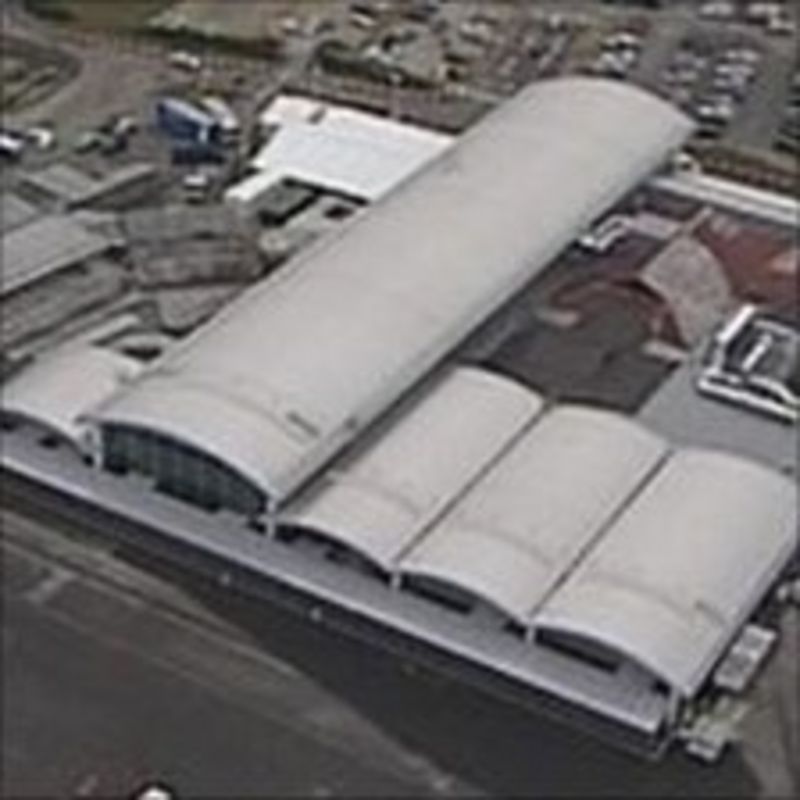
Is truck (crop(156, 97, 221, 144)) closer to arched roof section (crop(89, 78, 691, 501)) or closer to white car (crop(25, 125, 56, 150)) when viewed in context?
white car (crop(25, 125, 56, 150))

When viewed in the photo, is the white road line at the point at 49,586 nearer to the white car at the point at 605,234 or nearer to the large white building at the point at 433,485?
the large white building at the point at 433,485

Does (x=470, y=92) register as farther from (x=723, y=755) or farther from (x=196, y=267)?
(x=723, y=755)

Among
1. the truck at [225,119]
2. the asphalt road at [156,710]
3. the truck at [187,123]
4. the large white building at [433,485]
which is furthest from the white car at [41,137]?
the asphalt road at [156,710]

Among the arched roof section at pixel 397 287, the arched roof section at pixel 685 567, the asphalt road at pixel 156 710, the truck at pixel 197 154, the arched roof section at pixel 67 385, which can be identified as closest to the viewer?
the asphalt road at pixel 156 710

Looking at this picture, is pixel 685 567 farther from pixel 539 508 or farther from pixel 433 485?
pixel 433 485

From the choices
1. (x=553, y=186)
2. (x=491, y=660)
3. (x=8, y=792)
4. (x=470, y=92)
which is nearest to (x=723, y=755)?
(x=491, y=660)

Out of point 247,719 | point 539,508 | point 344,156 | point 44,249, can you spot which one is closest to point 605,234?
point 344,156
